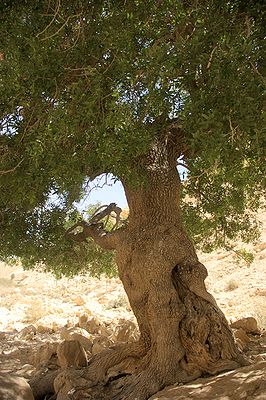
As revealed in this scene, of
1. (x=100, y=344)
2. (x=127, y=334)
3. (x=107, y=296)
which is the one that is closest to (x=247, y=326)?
(x=127, y=334)

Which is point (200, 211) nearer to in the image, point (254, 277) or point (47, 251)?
point (47, 251)

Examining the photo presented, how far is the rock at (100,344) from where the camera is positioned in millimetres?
9852

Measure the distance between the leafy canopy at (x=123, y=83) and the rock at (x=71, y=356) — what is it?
3.53 metres

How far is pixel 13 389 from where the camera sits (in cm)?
680

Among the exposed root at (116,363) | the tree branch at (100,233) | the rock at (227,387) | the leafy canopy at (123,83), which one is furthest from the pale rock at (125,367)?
the leafy canopy at (123,83)

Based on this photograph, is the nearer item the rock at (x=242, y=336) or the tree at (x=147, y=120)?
the tree at (x=147, y=120)

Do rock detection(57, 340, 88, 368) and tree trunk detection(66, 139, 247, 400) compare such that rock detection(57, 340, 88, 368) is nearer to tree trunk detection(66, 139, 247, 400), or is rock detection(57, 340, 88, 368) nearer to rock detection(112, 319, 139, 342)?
tree trunk detection(66, 139, 247, 400)

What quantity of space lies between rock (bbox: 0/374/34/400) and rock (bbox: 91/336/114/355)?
9.33 ft

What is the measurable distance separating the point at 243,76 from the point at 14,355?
31.3 ft

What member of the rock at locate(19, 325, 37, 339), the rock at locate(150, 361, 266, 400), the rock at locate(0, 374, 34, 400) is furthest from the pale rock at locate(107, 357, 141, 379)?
the rock at locate(19, 325, 37, 339)

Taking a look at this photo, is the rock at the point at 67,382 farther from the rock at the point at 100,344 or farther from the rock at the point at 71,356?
the rock at the point at 100,344

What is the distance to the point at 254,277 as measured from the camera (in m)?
21.2

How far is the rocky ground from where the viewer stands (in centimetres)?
601

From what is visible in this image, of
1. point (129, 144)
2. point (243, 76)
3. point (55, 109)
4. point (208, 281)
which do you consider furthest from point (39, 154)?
point (208, 281)
